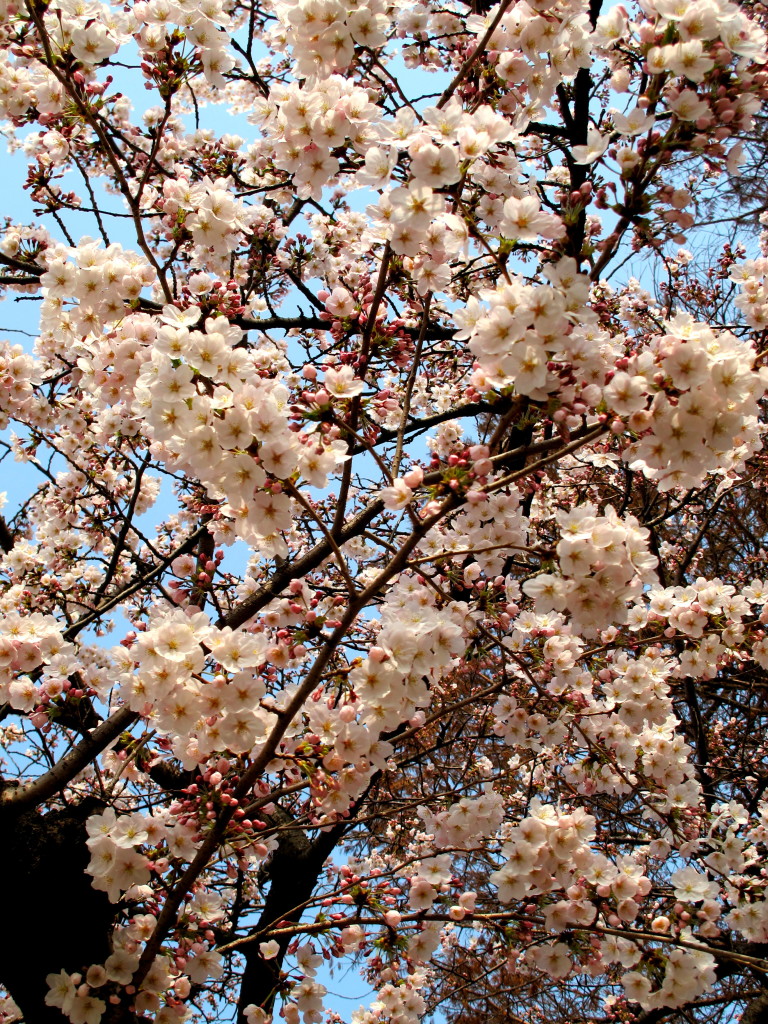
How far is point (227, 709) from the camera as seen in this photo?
1994mm

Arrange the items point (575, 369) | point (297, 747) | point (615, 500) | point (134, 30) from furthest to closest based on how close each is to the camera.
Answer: point (615, 500) < point (134, 30) < point (297, 747) < point (575, 369)

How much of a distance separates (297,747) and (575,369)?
142cm

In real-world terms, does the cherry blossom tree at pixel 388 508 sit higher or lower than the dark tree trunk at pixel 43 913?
higher

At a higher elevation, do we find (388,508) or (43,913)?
(388,508)

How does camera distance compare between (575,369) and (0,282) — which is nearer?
(575,369)

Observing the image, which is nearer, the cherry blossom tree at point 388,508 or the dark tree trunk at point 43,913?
the cherry blossom tree at point 388,508

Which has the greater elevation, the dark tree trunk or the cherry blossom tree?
the cherry blossom tree

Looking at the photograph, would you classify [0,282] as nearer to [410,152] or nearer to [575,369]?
[410,152]

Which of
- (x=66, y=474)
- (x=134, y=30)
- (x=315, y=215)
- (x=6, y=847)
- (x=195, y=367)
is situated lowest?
(x=6, y=847)

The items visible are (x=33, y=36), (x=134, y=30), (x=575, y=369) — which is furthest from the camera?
(x=33, y=36)

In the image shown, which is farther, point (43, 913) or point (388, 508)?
point (43, 913)

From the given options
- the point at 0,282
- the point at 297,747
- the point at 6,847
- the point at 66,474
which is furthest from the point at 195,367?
the point at 66,474

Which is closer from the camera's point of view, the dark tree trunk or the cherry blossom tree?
the cherry blossom tree

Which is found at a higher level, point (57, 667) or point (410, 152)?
point (410, 152)
